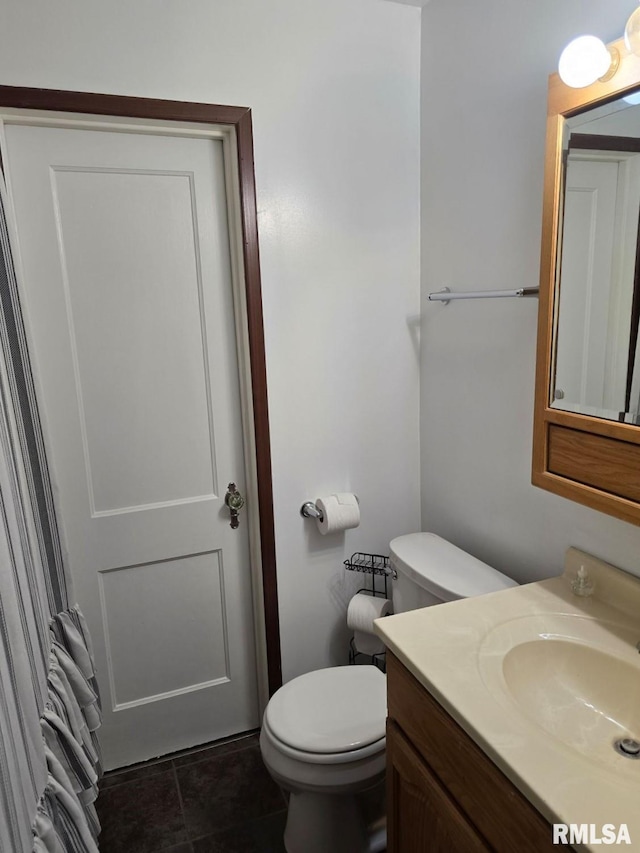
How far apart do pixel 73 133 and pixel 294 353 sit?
0.89 meters

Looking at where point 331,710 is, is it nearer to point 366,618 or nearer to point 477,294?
point 366,618

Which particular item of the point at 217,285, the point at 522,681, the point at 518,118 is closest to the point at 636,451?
the point at 522,681

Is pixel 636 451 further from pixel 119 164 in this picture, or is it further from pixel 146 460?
pixel 119 164

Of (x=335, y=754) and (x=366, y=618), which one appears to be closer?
(x=335, y=754)

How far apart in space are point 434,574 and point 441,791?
65 cm

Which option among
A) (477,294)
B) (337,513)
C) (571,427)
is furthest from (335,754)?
(477,294)

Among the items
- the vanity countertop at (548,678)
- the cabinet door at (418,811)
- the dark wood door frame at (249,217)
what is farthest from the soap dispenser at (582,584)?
the dark wood door frame at (249,217)

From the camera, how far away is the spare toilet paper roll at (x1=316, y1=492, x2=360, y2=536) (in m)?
1.98

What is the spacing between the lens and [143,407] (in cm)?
189

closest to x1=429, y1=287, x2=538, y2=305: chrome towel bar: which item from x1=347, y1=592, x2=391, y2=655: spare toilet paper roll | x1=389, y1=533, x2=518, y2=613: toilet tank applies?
x1=389, y1=533, x2=518, y2=613: toilet tank

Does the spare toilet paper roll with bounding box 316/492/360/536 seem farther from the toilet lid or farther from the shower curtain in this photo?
the shower curtain

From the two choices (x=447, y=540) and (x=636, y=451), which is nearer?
(x=636, y=451)

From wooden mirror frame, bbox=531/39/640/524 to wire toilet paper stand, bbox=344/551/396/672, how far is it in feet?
2.95

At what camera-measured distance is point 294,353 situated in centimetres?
195
